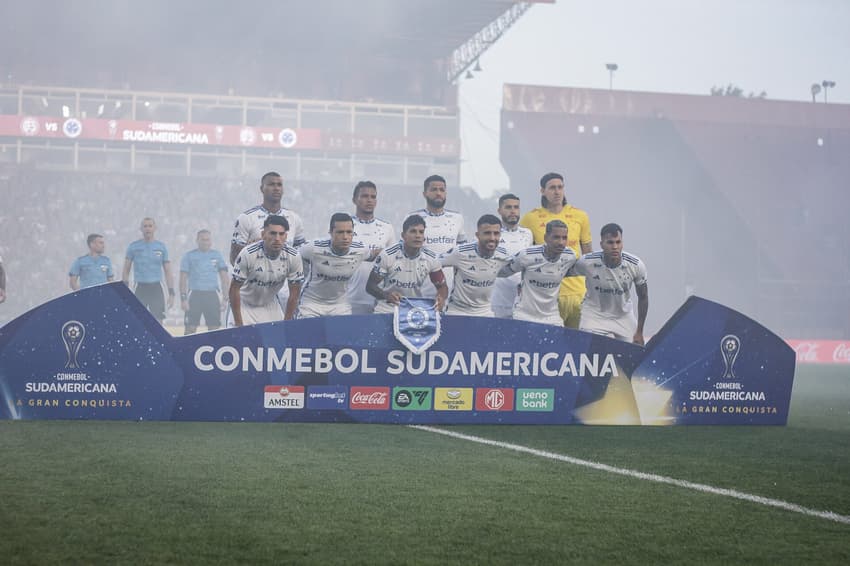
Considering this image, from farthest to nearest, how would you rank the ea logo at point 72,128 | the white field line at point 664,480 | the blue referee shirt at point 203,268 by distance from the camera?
the ea logo at point 72,128 → the blue referee shirt at point 203,268 → the white field line at point 664,480

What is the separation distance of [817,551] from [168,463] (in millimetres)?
3362

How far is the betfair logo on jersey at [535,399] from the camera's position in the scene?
781 centimetres

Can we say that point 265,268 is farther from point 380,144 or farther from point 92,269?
point 380,144

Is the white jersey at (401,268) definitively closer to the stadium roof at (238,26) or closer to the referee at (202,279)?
the referee at (202,279)

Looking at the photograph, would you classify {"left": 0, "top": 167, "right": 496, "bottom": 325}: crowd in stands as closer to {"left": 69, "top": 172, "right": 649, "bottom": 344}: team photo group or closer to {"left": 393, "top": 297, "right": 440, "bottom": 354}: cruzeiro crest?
{"left": 69, "top": 172, "right": 649, "bottom": 344}: team photo group

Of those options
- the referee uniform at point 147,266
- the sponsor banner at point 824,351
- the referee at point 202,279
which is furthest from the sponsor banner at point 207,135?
the referee uniform at point 147,266

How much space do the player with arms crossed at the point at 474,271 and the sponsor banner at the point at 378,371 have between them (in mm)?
1367

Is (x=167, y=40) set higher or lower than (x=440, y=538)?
higher

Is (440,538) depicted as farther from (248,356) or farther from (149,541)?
(248,356)

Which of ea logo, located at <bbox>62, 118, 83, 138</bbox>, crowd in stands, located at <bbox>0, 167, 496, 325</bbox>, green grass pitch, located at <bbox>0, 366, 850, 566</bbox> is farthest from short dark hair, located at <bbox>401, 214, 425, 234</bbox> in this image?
ea logo, located at <bbox>62, 118, 83, 138</bbox>

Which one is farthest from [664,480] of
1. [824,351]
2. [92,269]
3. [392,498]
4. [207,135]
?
[207,135]

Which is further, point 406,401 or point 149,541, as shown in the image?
point 406,401

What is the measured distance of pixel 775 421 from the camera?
827 cm

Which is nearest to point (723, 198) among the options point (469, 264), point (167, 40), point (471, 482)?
point (167, 40)
